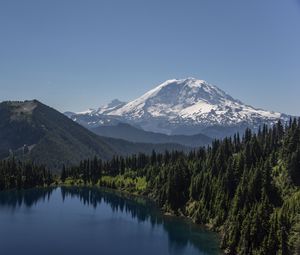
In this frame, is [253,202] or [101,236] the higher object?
[253,202]

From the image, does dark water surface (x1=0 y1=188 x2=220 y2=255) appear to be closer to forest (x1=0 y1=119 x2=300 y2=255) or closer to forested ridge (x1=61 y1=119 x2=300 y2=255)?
forest (x1=0 y1=119 x2=300 y2=255)

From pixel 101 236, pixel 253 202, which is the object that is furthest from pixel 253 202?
pixel 101 236

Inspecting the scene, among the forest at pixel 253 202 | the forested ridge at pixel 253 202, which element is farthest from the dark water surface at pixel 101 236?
the forested ridge at pixel 253 202

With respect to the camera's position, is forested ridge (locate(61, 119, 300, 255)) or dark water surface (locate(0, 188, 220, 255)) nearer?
forested ridge (locate(61, 119, 300, 255))

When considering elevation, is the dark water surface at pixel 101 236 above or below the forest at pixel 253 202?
below

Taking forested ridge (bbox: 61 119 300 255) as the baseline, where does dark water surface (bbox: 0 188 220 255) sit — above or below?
below

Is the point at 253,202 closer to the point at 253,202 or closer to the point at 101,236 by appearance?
the point at 253,202

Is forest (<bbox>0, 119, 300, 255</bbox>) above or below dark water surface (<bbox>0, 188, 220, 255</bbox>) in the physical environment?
above

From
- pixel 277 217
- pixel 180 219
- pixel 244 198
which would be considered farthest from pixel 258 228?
pixel 180 219

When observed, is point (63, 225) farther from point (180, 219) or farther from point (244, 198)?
point (244, 198)

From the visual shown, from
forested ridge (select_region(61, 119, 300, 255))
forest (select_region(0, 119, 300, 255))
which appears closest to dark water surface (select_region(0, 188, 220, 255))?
forest (select_region(0, 119, 300, 255))

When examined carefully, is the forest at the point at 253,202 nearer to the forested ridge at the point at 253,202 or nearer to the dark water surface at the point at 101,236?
the forested ridge at the point at 253,202
